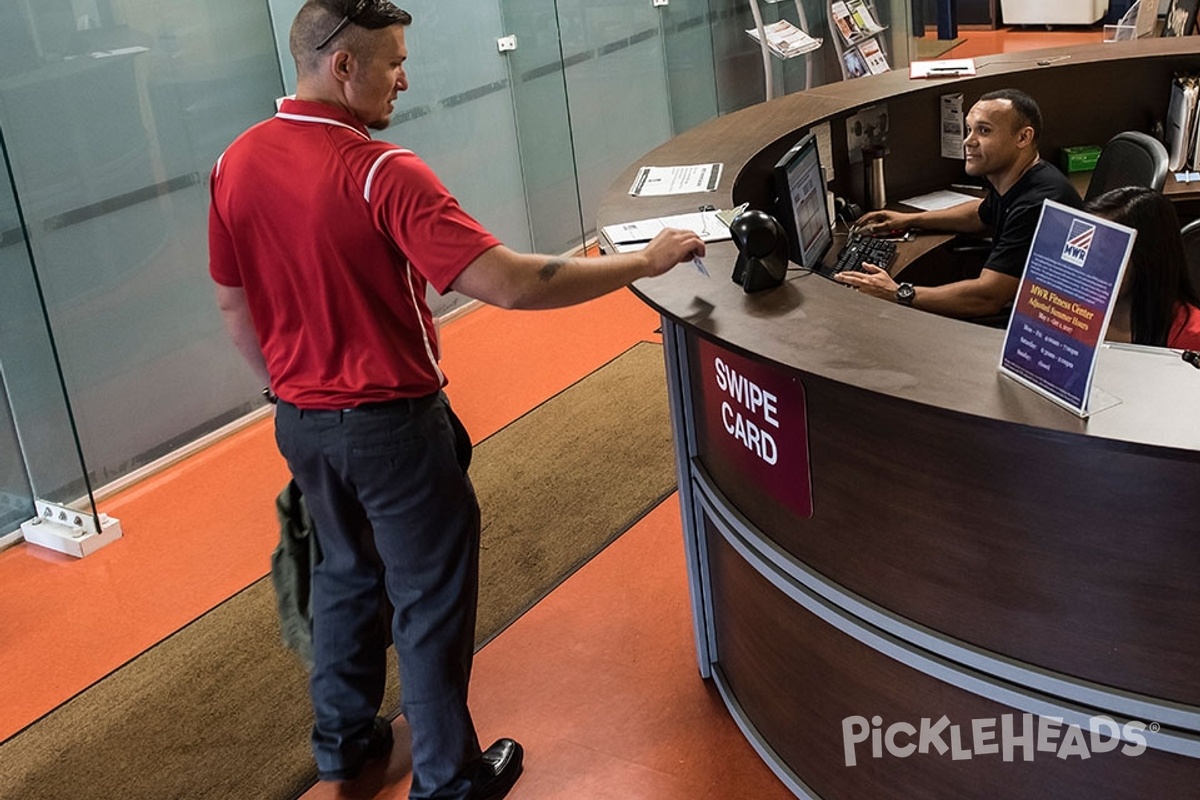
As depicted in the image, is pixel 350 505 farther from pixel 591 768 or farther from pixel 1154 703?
pixel 1154 703

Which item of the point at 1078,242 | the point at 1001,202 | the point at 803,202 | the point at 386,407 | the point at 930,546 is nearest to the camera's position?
the point at 1078,242

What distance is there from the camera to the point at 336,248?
246cm

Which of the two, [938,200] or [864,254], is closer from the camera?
[864,254]

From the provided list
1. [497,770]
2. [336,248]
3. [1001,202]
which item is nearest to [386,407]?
[336,248]

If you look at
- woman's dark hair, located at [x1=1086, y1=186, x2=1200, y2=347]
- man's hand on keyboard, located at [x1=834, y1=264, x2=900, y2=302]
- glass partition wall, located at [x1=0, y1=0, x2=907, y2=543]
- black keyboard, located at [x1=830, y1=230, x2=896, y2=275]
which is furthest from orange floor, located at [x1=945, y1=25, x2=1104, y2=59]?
woman's dark hair, located at [x1=1086, y1=186, x2=1200, y2=347]

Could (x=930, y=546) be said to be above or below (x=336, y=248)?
below

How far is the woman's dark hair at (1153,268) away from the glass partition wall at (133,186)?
3252 millimetres

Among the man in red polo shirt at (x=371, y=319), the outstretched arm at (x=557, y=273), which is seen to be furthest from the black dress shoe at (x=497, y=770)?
the outstretched arm at (x=557, y=273)

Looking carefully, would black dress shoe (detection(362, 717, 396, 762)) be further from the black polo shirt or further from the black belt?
the black polo shirt

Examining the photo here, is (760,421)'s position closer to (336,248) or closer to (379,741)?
(336,248)

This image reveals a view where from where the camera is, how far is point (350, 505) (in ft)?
9.10

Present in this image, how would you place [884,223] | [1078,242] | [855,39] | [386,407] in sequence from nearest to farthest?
[1078,242] < [386,407] < [884,223] < [855,39]

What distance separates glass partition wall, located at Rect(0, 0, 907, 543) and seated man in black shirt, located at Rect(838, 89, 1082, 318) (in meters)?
2.65

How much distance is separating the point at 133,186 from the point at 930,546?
3511mm
